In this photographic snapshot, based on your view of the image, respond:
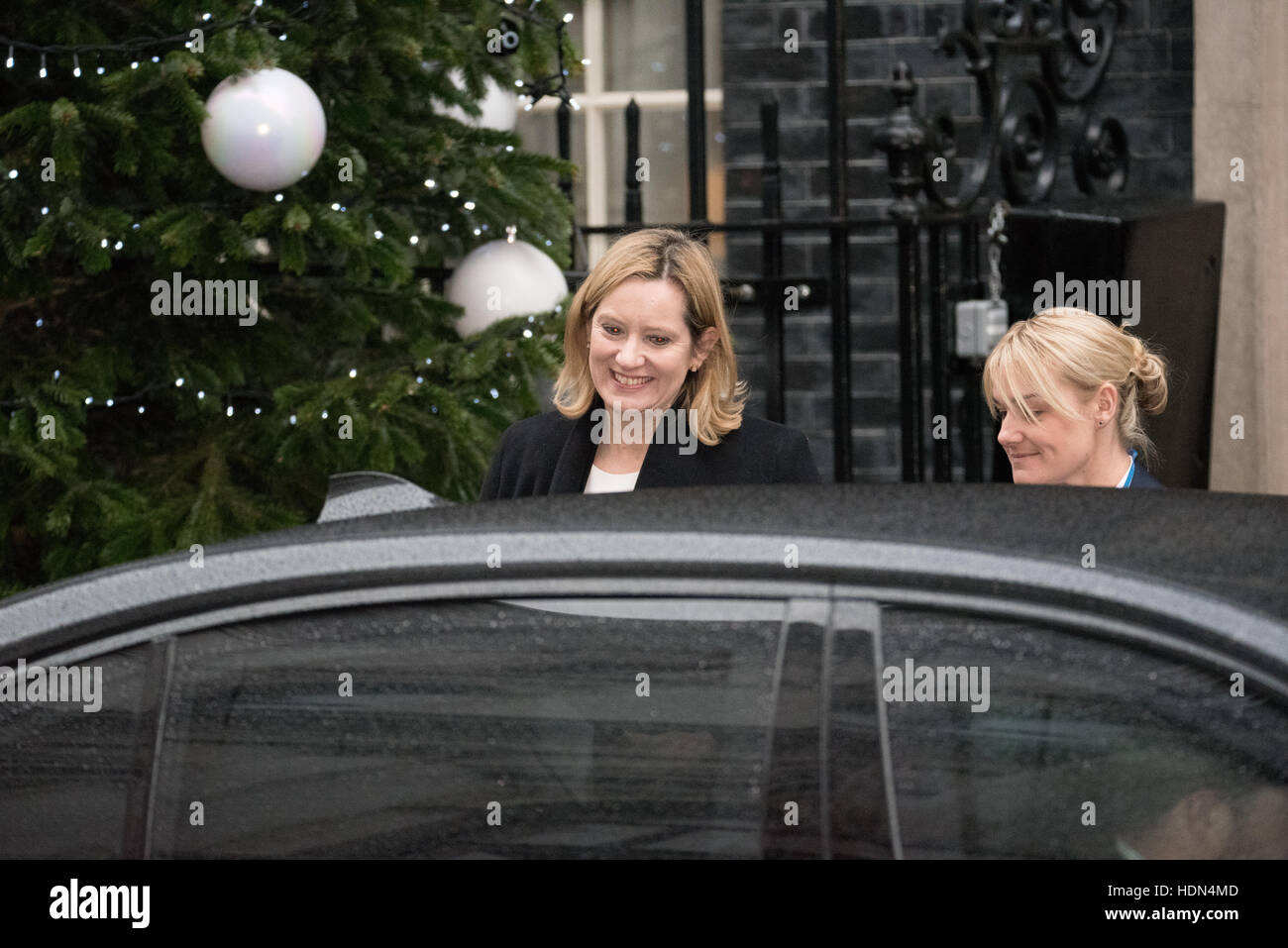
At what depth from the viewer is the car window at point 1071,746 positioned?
1459 millimetres

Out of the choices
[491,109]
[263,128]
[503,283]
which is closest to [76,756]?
[263,128]

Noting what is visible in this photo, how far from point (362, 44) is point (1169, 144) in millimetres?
3749

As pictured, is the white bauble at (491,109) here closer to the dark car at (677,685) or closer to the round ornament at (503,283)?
the round ornament at (503,283)

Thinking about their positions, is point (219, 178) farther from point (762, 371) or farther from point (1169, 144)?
point (1169, 144)

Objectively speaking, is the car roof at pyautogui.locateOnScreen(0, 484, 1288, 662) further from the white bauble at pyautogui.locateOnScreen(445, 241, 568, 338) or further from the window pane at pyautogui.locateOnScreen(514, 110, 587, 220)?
the window pane at pyautogui.locateOnScreen(514, 110, 587, 220)

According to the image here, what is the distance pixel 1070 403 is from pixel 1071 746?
1.30m

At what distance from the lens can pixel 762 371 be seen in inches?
271

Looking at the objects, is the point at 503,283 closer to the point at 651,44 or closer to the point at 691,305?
the point at 691,305

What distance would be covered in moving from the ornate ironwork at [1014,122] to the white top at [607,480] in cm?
261

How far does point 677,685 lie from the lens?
1.56 meters

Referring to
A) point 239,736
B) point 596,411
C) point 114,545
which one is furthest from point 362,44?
point 239,736

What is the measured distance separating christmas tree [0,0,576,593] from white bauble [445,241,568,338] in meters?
0.07

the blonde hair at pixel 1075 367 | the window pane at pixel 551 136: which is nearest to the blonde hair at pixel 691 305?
the blonde hair at pixel 1075 367

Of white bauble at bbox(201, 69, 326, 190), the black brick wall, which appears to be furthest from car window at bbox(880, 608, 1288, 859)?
the black brick wall
